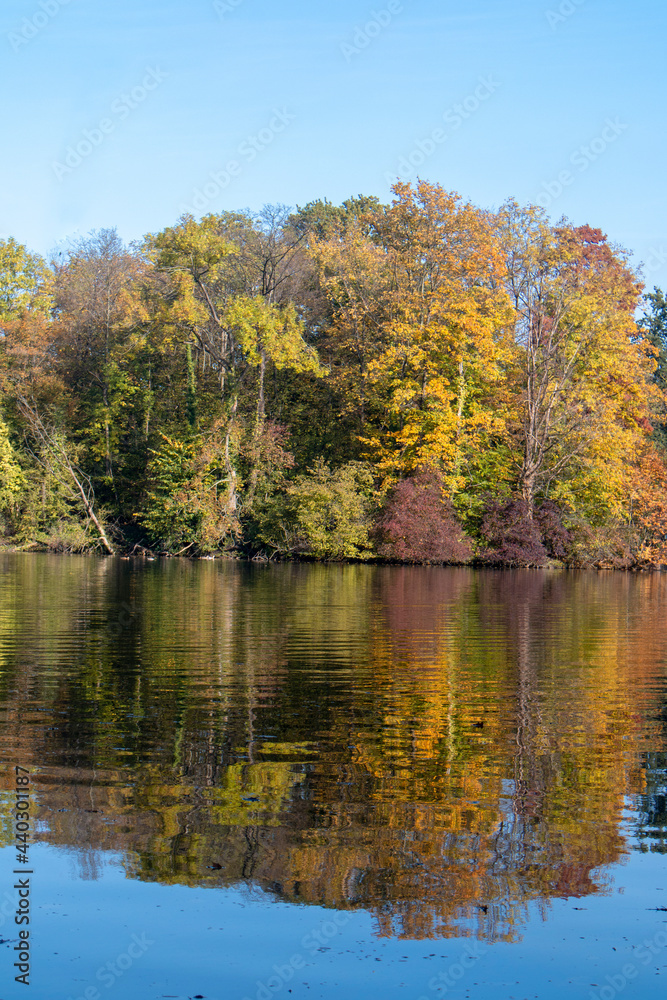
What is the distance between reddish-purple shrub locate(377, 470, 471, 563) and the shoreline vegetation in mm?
95

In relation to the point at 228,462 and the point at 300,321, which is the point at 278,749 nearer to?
the point at 228,462

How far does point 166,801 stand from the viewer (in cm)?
786

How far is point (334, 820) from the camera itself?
24.6 ft

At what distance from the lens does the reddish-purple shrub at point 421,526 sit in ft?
155

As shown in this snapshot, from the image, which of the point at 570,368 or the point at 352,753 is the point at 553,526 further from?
the point at 352,753

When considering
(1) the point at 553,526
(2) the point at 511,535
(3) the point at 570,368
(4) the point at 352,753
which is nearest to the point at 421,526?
(2) the point at 511,535

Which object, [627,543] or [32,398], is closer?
[627,543]

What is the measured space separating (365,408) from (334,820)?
46491 millimetres

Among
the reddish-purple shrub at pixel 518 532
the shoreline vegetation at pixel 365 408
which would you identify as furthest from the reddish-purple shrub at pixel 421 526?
the reddish-purple shrub at pixel 518 532

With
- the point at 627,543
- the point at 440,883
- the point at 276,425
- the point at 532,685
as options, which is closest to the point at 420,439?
the point at 276,425

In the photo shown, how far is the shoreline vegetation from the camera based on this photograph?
160 feet

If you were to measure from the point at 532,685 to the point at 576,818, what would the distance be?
5.99 metres

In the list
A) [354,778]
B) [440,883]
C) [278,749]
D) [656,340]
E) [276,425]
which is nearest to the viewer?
[440,883]

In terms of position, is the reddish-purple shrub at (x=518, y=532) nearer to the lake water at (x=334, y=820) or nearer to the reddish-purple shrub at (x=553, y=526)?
the reddish-purple shrub at (x=553, y=526)
